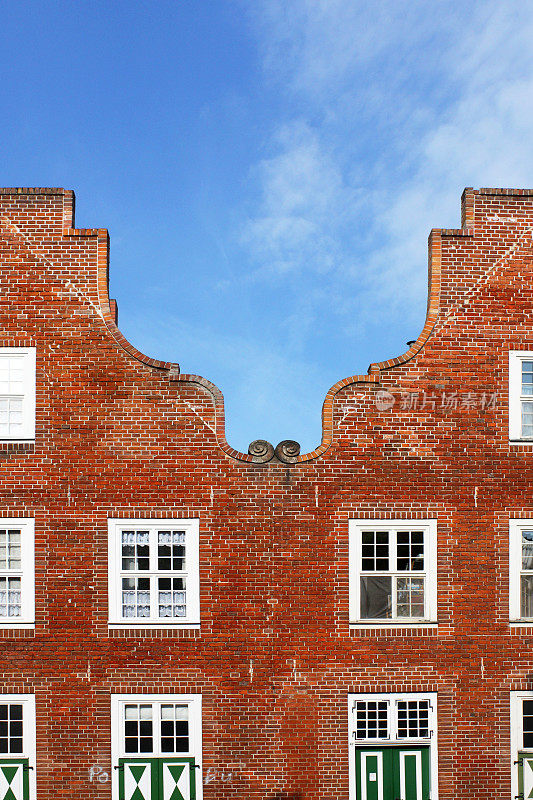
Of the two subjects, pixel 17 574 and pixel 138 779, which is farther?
pixel 17 574

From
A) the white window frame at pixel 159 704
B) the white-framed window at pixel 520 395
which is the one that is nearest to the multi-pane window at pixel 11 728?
the white window frame at pixel 159 704

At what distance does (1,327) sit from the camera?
13.1 metres

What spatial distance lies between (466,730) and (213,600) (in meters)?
5.48

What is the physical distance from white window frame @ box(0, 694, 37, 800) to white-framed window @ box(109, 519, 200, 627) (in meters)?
2.16

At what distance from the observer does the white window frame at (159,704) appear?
40.6ft

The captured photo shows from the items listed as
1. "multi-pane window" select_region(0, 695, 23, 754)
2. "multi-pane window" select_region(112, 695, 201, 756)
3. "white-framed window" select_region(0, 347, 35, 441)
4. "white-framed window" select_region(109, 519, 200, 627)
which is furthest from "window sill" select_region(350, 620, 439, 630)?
"white-framed window" select_region(0, 347, 35, 441)

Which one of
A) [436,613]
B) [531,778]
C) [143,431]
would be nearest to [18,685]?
[143,431]

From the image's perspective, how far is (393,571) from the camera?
12852mm

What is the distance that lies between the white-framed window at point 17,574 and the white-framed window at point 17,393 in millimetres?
1707

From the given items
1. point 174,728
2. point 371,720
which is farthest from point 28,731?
point 371,720

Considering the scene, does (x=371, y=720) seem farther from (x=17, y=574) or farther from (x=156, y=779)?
(x=17, y=574)

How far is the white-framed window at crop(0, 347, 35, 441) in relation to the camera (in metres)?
12.9

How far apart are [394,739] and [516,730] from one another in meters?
2.42

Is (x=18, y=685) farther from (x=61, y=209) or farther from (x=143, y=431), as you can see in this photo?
(x=61, y=209)
